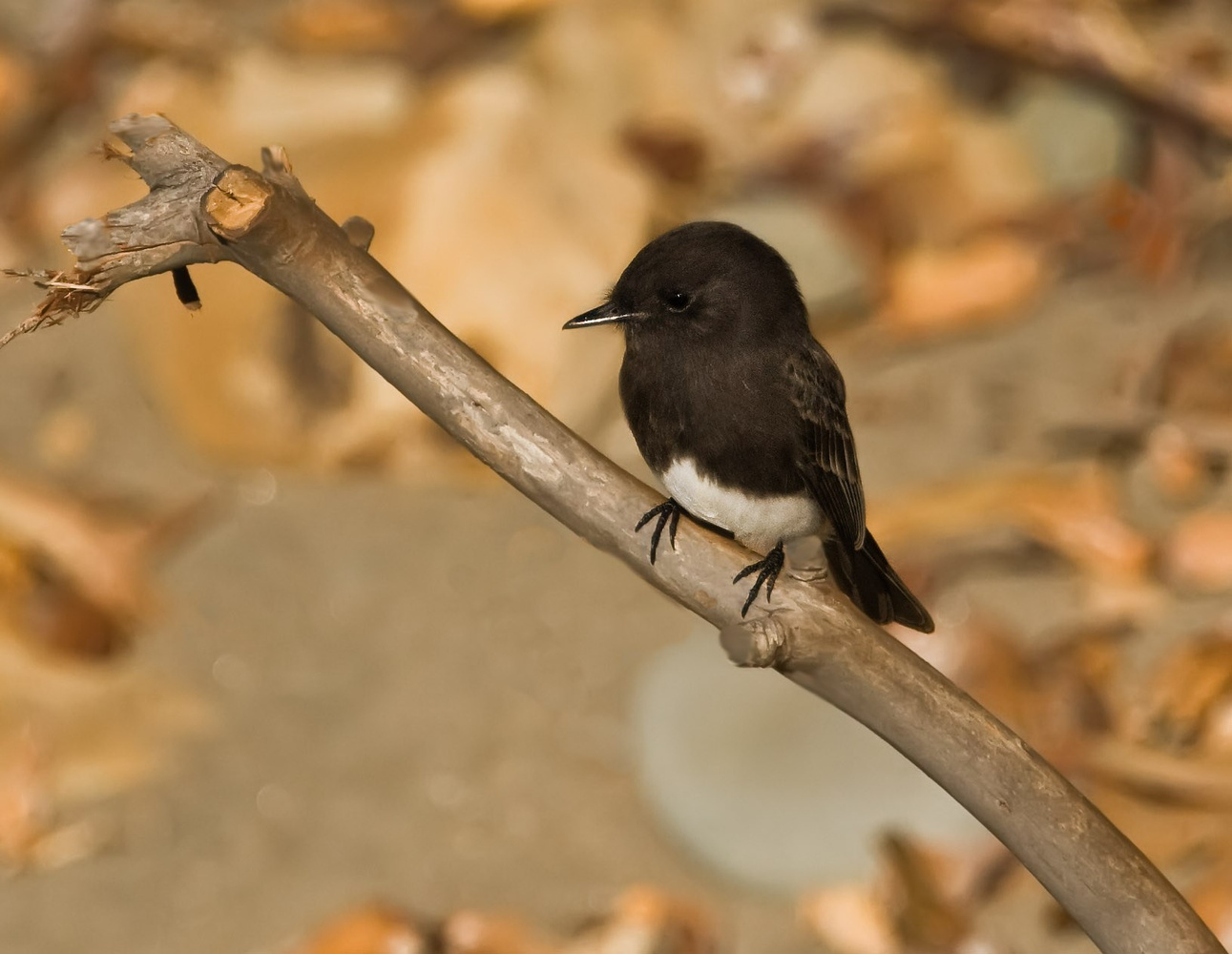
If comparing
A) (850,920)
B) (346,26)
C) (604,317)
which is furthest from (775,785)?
(346,26)

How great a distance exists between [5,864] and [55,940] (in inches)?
7.7

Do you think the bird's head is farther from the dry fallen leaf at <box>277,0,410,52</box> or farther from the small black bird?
the dry fallen leaf at <box>277,0,410,52</box>

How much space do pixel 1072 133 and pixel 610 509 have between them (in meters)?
3.38

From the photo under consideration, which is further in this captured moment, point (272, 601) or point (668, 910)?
point (272, 601)

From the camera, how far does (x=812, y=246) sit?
4.05 metres

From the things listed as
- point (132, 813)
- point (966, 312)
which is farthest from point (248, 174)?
point (966, 312)

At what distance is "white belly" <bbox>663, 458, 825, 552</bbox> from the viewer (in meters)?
1.74

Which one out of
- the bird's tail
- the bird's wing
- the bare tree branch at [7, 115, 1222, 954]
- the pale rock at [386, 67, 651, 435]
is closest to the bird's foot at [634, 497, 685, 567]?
the bare tree branch at [7, 115, 1222, 954]

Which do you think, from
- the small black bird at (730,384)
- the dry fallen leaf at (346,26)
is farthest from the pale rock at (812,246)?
the small black bird at (730,384)

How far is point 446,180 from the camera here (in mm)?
4035

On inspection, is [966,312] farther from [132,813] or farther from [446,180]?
[132,813]

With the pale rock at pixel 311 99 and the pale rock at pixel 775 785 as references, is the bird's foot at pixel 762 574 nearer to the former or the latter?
the pale rock at pixel 775 785

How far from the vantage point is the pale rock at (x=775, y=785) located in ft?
8.82

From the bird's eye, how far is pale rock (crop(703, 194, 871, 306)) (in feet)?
7.48
